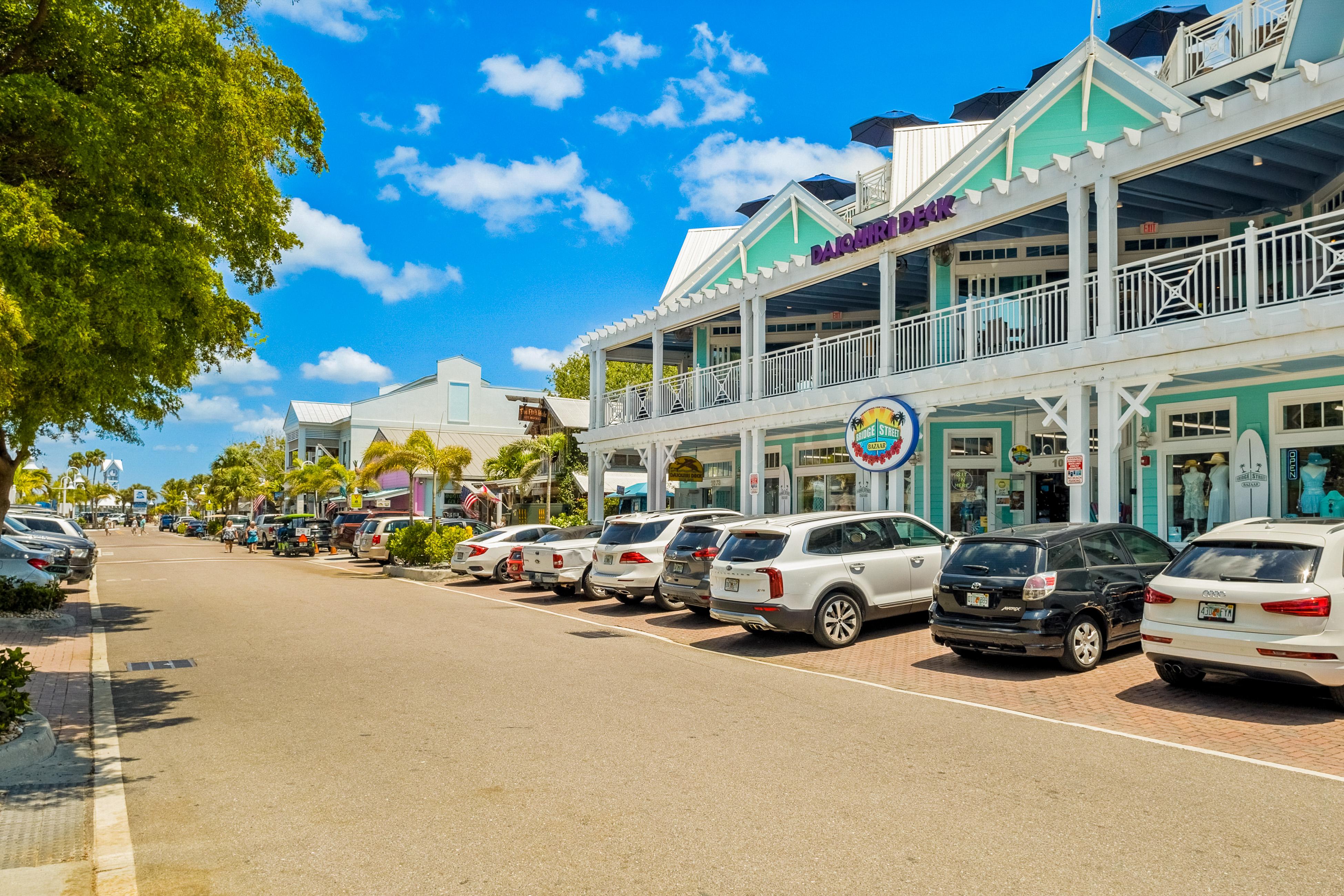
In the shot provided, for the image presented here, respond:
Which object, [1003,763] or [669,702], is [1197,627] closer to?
[1003,763]

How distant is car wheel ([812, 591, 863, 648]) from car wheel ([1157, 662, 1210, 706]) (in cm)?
385

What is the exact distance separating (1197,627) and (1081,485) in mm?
5616

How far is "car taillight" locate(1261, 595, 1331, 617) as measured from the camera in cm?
775

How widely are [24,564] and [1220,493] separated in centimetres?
2029

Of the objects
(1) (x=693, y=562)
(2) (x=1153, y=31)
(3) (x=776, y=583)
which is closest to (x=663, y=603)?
(1) (x=693, y=562)

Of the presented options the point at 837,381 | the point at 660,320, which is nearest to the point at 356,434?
the point at 660,320

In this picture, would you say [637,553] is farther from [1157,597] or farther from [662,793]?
[662,793]

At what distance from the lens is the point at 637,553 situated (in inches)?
650

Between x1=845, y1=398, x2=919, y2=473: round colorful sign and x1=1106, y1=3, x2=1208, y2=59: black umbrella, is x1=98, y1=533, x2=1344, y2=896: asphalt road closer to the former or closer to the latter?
x1=845, y1=398, x2=919, y2=473: round colorful sign

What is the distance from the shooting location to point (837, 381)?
20.0 meters

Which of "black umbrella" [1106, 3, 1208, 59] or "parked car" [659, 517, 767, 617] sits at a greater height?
"black umbrella" [1106, 3, 1208, 59]

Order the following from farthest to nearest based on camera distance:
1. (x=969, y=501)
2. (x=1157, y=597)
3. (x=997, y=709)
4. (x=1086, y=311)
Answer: (x=969, y=501) → (x=1086, y=311) → (x=1157, y=597) → (x=997, y=709)

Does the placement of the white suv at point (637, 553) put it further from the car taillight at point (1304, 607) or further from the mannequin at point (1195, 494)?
the car taillight at point (1304, 607)

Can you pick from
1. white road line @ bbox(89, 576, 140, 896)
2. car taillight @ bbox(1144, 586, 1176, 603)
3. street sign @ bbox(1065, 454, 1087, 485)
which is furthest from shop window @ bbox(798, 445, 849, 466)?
white road line @ bbox(89, 576, 140, 896)
